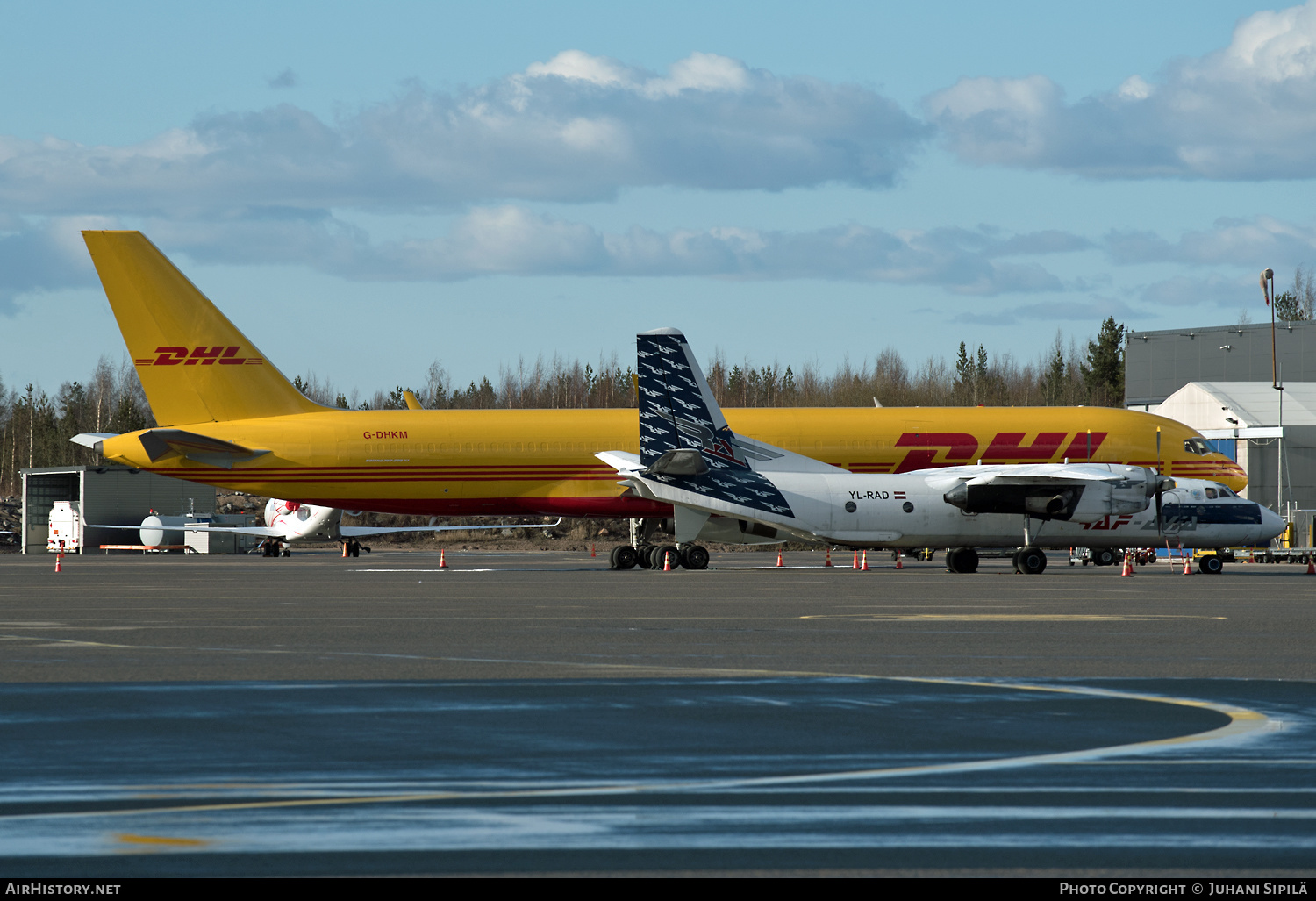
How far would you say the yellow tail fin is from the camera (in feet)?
139

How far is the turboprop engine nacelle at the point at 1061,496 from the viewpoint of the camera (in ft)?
129

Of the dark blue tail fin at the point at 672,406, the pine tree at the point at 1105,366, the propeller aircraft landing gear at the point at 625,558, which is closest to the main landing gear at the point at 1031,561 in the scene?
the dark blue tail fin at the point at 672,406

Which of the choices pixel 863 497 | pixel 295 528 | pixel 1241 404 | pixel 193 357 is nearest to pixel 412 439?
pixel 193 357

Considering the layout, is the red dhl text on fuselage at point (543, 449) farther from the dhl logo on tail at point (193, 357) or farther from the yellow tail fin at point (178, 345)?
the dhl logo on tail at point (193, 357)

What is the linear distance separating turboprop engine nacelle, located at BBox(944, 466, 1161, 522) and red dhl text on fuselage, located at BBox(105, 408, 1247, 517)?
16.0 feet

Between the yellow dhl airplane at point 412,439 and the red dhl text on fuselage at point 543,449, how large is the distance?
42 millimetres

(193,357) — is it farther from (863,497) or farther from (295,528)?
(295,528)

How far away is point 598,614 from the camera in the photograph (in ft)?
72.8

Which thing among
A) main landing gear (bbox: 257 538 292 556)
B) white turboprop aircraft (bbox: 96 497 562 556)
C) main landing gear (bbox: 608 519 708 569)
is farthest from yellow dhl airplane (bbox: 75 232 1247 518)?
main landing gear (bbox: 257 538 292 556)

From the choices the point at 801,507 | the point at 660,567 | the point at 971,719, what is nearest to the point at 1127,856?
the point at 971,719

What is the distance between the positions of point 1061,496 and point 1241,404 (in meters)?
30.3

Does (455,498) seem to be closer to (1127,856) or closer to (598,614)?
(598,614)

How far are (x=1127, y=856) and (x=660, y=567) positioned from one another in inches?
1368

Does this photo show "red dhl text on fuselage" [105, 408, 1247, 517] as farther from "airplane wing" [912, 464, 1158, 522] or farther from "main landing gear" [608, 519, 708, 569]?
"airplane wing" [912, 464, 1158, 522]
